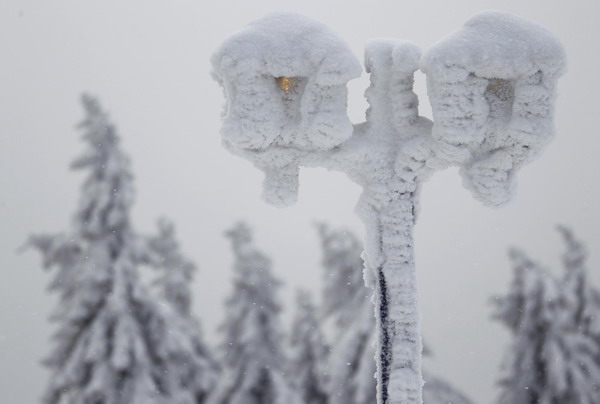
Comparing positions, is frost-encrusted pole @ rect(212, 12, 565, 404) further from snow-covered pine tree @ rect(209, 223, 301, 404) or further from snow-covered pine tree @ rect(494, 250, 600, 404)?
snow-covered pine tree @ rect(494, 250, 600, 404)

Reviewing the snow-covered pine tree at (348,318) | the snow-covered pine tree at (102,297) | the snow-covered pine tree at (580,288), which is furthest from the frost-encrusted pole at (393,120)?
the snow-covered pine tree at (580,288)

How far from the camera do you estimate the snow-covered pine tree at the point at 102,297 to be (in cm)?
745

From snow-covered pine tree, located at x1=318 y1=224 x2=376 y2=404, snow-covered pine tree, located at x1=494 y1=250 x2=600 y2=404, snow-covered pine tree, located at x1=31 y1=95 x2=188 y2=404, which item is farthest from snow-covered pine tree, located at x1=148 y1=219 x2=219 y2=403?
snow-covered pine tree, located at x1=494 y1=250 x2=600 y2=404

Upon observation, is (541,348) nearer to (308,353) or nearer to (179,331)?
(308,353)

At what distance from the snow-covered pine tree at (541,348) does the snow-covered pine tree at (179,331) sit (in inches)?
197

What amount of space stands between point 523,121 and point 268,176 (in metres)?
1.25

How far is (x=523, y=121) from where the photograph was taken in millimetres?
2639

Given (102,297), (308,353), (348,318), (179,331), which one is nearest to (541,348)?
(348,318)

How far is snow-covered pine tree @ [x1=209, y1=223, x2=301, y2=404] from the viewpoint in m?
8.63

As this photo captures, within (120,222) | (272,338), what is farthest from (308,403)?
(120,222)

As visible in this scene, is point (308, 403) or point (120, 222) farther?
point (308, 403)

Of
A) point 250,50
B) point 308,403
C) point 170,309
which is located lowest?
point 308,403

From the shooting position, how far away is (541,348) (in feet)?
30.8

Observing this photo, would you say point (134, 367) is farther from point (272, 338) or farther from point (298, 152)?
point (298, 152)
